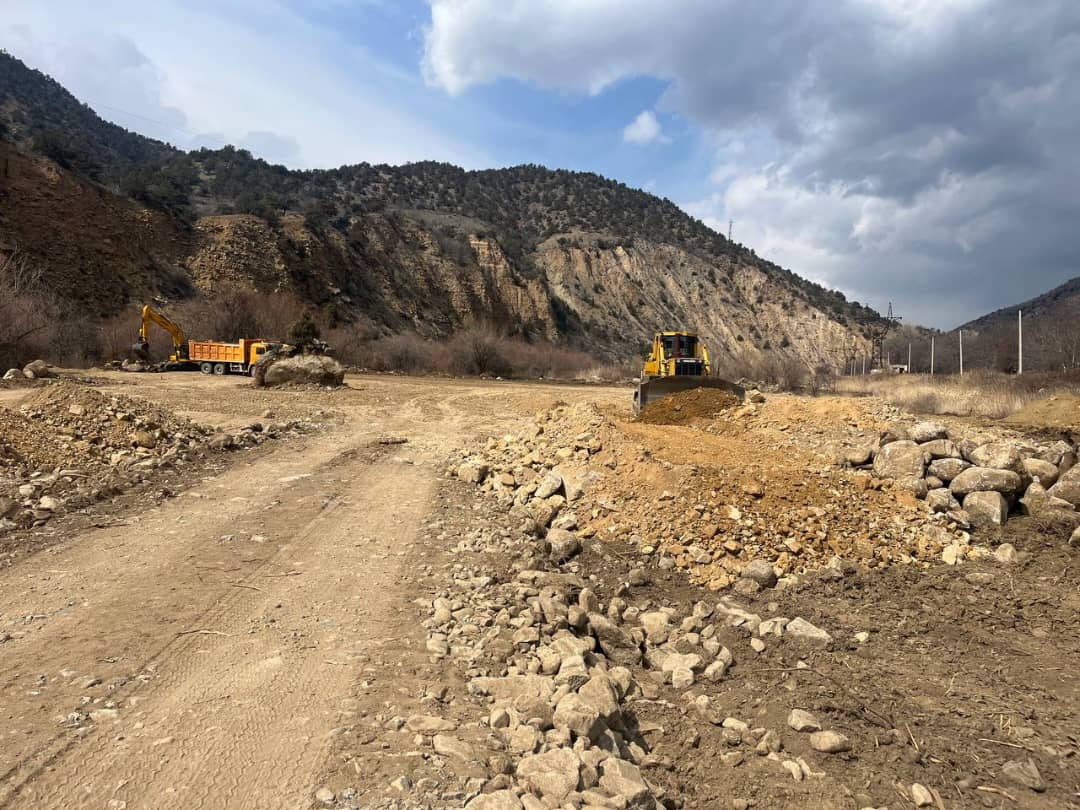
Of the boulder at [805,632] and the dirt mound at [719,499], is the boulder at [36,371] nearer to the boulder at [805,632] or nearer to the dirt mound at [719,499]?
the dirt mound at [719,499]

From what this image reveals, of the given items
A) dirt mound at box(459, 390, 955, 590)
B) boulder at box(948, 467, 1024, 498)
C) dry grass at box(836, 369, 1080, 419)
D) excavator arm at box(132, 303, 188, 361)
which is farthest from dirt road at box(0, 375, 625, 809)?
excavator arm at box(132, 303, 188, 361)

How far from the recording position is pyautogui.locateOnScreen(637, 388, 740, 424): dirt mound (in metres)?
13.1

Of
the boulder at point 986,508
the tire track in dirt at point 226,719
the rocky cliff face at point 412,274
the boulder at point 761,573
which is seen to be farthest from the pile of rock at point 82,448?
the rocky cliff face at point 412,274

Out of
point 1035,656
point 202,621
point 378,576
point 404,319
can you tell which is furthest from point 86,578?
point 404,319

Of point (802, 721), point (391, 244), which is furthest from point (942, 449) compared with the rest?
point (391, 244)

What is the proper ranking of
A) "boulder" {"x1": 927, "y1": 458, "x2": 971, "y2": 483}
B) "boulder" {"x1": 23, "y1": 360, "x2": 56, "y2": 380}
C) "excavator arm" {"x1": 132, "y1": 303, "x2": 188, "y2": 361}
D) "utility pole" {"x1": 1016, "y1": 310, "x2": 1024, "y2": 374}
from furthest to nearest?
"utility pole" {"x1": 1016, "y1": 310, "x2": 1024, "y2": 374} < "excavator arm" {"x1": 132, "y1": 303, "x2": 188, "y2": 361} < "boulder" {"x1": 23, "y1": 360, "x2": 56, "y2": 380} < "boulder" {"x1": 927, "y1": 458, "x2": 971, "y2": 483}

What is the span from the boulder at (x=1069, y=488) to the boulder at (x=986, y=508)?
50 cm

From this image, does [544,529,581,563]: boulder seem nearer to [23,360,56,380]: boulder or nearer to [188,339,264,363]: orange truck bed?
[23,360,56,380]: boulder

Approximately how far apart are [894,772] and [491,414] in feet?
54.0

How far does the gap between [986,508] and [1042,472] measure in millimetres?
1258

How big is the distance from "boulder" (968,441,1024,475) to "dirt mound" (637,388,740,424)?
545 centimetres

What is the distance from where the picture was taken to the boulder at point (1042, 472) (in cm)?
738

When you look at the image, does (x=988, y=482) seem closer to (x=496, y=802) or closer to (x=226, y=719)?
(x=496, y=802)

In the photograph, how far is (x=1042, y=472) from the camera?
7453 mm
